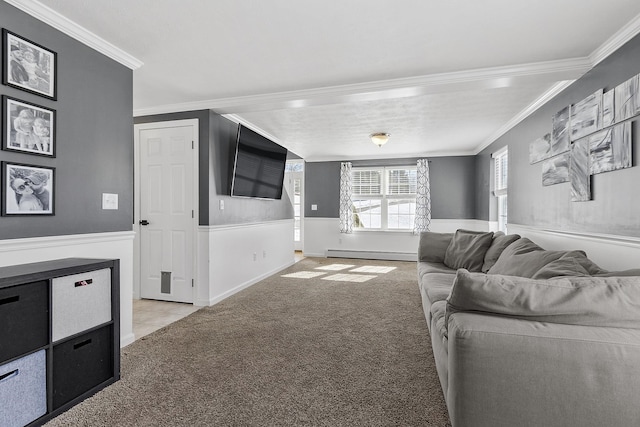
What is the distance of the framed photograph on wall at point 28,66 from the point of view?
1.85m

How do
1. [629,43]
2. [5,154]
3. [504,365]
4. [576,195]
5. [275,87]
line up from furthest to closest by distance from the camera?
[275,87] < [576,195] < [629,43] < [5,154] < [504,365]

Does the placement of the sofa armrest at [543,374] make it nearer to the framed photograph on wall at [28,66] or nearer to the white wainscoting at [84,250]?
the white wainscoting at [84,250]

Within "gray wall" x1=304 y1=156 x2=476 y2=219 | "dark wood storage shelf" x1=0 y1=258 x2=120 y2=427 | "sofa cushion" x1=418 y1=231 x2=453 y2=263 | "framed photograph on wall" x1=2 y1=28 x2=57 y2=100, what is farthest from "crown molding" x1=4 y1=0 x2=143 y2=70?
"gray wall" x1=304 y1=156 x2=476 y2=219

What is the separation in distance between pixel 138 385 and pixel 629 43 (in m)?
3.98

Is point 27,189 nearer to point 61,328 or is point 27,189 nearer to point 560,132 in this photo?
point 61,328

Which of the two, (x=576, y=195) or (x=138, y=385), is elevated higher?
(x=576, y=195)

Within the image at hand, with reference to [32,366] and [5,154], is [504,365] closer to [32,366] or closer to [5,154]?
[32,366]

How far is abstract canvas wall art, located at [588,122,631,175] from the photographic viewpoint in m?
2.19

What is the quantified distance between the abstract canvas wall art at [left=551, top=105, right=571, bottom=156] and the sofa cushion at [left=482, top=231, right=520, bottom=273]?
0.92m

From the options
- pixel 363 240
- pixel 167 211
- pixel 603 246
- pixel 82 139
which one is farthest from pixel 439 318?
pixel 363 240

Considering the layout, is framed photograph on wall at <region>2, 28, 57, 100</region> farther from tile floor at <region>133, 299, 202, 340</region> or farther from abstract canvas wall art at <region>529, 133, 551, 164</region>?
abstract canvas wall art at <region>529, 133, 551, 164</region>

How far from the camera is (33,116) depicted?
199 centimetres

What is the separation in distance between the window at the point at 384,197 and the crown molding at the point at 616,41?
4603 millimetres

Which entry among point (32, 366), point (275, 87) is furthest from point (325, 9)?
point (32, 366)
